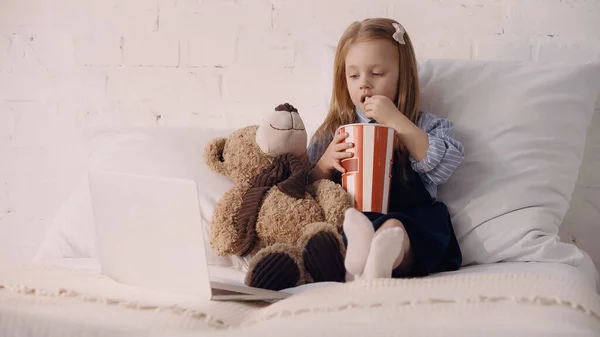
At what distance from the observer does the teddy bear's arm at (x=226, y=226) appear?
1239 millimetres

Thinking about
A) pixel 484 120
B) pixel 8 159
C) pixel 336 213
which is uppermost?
pixel 484 120

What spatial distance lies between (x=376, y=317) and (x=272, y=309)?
149 mm

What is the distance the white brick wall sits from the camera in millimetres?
1666

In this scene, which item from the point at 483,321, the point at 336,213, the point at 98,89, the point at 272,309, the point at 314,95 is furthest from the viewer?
the point at 98,89

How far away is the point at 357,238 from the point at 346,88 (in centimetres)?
59

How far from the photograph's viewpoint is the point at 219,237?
1.25 meters

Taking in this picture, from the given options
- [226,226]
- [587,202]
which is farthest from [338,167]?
[587,202]

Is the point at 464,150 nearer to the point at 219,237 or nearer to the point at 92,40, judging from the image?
the point at 219,237

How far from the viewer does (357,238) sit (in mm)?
996

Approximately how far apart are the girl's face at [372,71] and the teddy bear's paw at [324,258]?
1.27ft

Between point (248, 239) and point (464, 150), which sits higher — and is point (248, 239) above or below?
below

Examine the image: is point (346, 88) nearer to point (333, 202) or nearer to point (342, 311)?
point (333, 202)

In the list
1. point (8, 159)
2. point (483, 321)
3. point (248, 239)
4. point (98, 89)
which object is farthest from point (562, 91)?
point (8, 159)

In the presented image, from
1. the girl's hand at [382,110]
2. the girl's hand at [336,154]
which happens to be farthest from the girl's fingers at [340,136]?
the girl's hand at [382,110]
